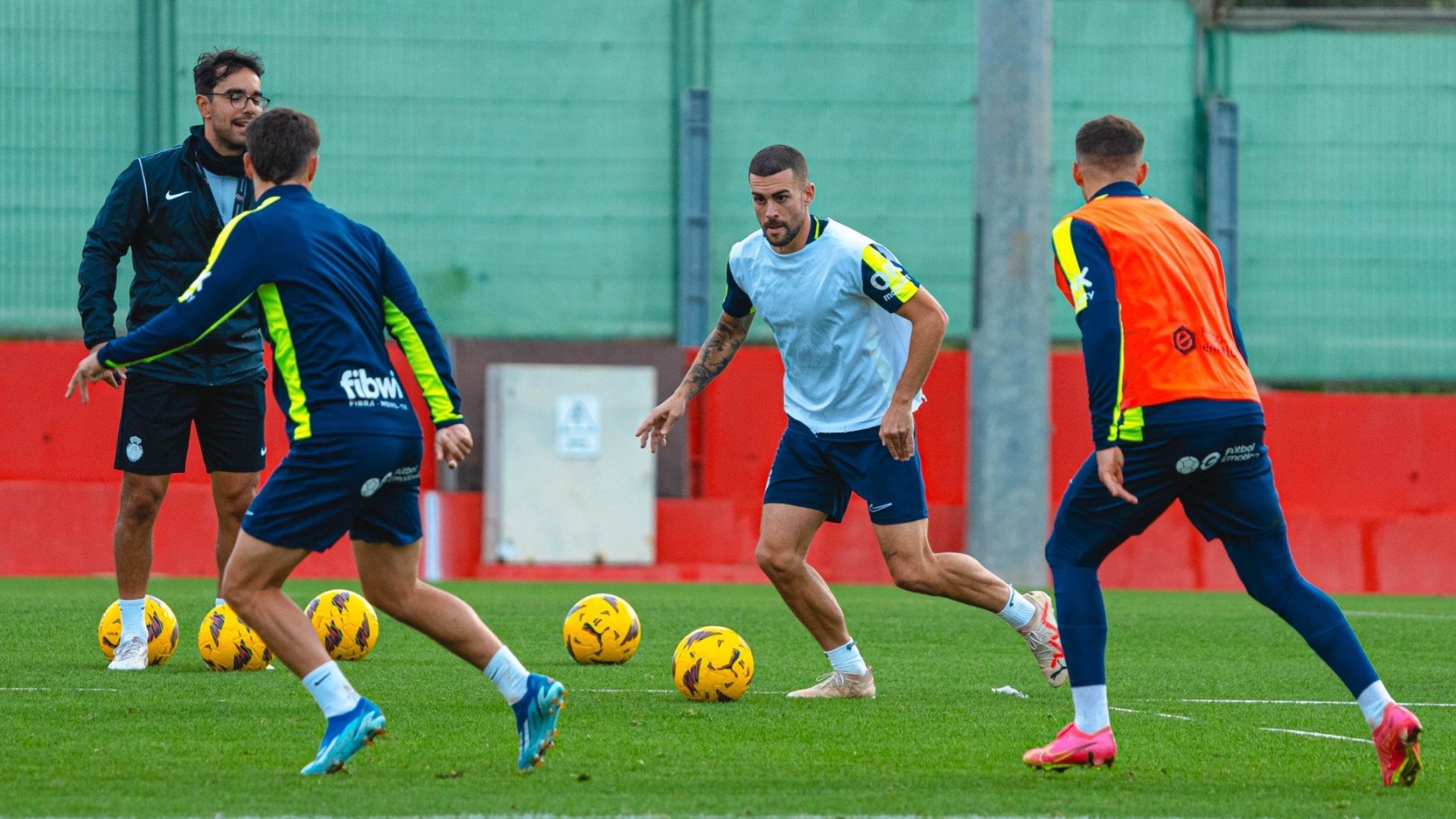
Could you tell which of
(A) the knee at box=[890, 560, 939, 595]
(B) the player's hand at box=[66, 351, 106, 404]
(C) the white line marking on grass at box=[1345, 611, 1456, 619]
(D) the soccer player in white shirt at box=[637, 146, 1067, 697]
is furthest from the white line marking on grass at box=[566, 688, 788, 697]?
(C) the white line marking on grass at box=[1345, 611, 1456, 619]

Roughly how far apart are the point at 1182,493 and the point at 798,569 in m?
2.04

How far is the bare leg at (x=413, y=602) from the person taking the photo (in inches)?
214

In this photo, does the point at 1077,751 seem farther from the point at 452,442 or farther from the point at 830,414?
the point at 830,414

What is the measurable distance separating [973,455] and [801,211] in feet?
28.8

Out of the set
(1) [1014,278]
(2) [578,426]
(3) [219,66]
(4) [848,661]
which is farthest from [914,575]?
(2) [578,426]

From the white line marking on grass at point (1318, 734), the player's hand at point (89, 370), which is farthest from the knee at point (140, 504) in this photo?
the white line marking on grass at point (1318, 734)

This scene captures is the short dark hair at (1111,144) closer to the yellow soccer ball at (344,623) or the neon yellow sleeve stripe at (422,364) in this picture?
the neon yellow sleeve stripe at (422,364)

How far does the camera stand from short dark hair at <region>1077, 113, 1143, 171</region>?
224 inches

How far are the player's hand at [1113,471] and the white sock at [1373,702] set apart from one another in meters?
0.87

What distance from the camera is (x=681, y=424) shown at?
52.6 ft

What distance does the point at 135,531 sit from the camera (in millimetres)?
7867

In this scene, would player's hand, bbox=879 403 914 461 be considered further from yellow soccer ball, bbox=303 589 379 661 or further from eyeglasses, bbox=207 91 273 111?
eyeglasses, bbox=207 91 273 111

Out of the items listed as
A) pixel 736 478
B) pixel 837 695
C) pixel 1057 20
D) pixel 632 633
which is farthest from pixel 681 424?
pixel 837 695

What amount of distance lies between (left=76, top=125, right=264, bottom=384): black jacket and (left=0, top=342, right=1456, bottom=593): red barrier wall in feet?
22.8
